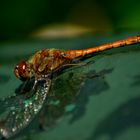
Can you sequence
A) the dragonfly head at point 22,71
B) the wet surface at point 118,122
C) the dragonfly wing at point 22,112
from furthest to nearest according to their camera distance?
the dragonfly head at point 22,71 → the dragonfly wing at point 22,112 → the wet surface at point 118,122

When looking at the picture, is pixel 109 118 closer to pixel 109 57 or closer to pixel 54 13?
pixel 109 57

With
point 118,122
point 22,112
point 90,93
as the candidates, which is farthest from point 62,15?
point 118,122

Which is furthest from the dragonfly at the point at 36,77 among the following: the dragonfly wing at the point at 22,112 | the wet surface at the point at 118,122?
the wet surface at the point at 118,122

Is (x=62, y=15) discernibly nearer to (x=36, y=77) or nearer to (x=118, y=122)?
(x=36, y=77)

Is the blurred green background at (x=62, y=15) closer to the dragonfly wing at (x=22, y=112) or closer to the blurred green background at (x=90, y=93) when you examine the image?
the blurred green background at (x=90, y=93)

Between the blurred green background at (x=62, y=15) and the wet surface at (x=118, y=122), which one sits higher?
the blurred green background at (x=62, y=15)

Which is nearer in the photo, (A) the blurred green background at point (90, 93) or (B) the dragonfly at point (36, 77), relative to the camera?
(A) the blurred green background at point (90, 93)

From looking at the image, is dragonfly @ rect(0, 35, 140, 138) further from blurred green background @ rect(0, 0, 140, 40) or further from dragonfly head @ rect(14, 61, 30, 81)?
blurred green background @ rect(0, 0, 140, 40)

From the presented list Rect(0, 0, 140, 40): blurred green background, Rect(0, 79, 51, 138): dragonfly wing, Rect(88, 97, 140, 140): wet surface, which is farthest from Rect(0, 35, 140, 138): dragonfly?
Rect(0, 0, 140, 40): blurred green background
